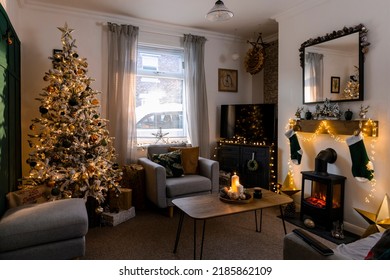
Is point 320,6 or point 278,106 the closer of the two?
point 320,6

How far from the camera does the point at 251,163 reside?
13.2 ft

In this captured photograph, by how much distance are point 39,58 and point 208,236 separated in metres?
3.17

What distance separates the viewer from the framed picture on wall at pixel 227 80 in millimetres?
4703

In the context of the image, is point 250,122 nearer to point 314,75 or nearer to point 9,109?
point 314,75

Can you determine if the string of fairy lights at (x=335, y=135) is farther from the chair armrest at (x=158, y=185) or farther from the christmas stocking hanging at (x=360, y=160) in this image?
the chair armrest at (x=158, y=185)

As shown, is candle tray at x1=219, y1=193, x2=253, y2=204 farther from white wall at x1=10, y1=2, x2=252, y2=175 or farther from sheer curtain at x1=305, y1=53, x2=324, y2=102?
white wall at x1=10, y1=2, x2=252, y2=175

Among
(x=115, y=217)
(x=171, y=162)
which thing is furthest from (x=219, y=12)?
(x=115, y=217)

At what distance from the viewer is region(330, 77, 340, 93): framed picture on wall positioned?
9.76 ft

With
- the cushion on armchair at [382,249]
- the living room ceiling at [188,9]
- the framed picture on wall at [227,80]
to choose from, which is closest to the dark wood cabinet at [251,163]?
the framed picture on wall at [227,80]

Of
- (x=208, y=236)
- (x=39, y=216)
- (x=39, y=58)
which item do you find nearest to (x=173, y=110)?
(x=39, y=58)

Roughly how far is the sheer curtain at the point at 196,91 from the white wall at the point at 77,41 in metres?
0.18
